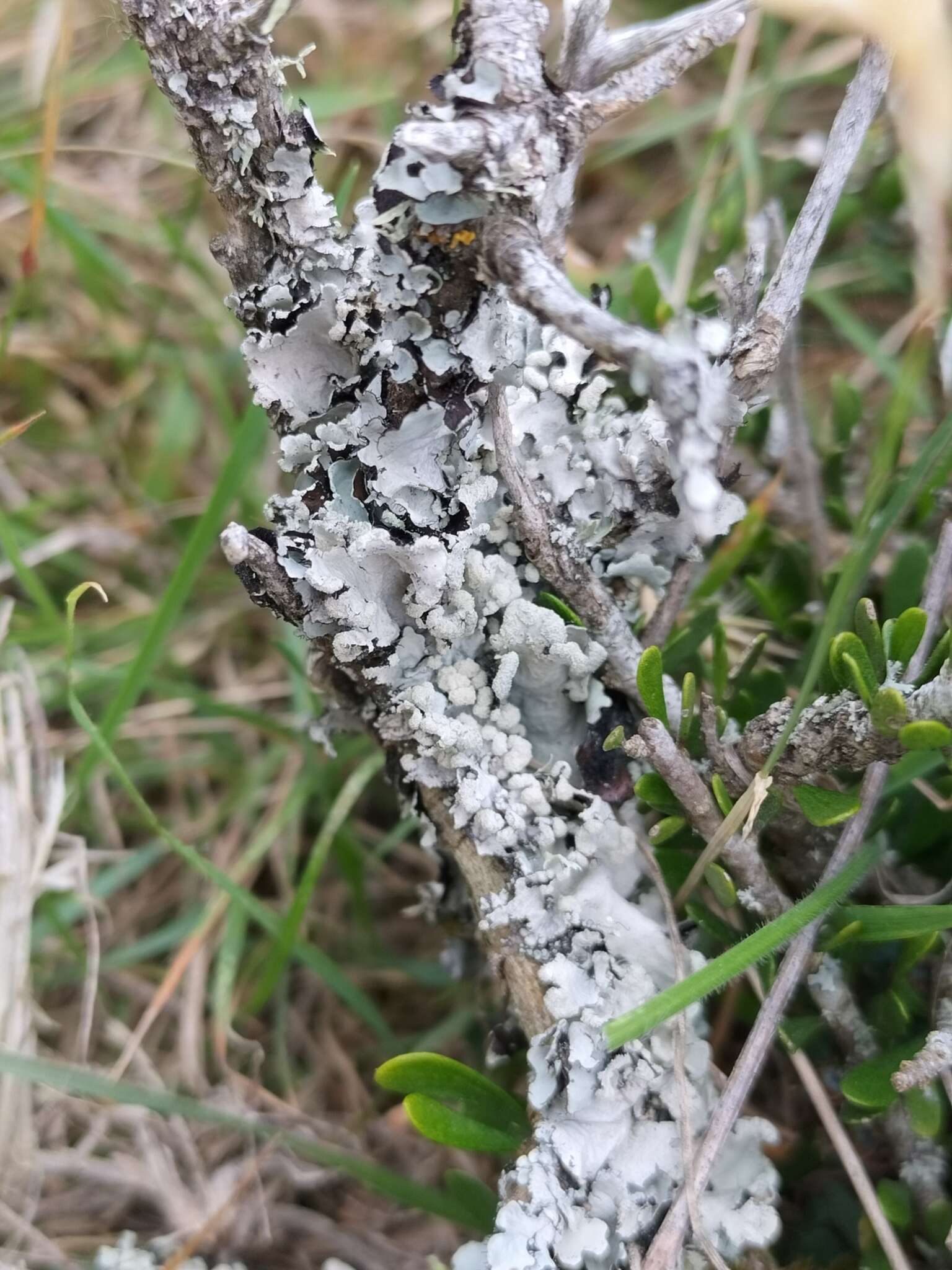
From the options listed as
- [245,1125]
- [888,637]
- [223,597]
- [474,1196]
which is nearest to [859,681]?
[888,637]

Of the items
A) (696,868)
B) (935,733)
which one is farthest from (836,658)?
(696,868)

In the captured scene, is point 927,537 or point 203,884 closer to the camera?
point 927,537

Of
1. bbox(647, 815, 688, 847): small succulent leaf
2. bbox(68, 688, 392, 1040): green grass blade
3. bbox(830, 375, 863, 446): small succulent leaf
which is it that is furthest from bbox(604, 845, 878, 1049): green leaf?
bbox(830, 375, 863, 446): small succulent leaf

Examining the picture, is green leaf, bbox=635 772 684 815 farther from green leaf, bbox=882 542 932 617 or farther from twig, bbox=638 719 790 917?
green leaf, bbox=882 542 932 617

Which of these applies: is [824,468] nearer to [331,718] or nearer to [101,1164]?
[331,718]

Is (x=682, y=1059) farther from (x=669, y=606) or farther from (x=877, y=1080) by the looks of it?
(x=669, y=606)
